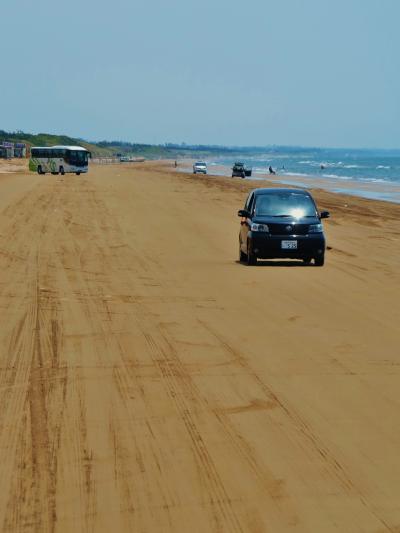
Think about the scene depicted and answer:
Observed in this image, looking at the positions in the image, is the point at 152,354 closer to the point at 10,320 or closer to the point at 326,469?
the point at 10,320

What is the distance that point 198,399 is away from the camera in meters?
8.71

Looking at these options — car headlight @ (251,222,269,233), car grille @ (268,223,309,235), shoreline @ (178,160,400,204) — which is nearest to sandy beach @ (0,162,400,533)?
car grille @ (268,223,309,235)

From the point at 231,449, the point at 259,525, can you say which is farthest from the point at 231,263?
the point at 259,525

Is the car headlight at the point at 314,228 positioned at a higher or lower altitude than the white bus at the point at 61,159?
higher

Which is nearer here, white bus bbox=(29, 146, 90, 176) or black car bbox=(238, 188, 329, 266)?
black car bbox=(238, 188, 329, 266)

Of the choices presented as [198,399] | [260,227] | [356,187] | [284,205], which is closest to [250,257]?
[260,227]

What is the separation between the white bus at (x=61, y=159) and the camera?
8975cm

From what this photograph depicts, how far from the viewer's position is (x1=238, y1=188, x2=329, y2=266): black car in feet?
68.2

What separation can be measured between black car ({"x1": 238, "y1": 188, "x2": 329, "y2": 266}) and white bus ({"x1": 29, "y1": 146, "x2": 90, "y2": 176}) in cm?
6947

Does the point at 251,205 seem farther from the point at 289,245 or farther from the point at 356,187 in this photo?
the point at 356,187

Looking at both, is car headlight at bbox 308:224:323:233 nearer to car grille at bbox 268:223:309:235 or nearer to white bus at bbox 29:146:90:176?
car grille at bbox 268:223:309:235

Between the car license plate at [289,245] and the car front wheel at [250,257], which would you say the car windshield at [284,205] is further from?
the car front wheel at [250,257]

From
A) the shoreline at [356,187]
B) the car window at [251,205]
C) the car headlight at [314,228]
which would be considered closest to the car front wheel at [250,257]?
the car window at [251,205]

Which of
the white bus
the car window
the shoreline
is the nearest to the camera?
the car window
